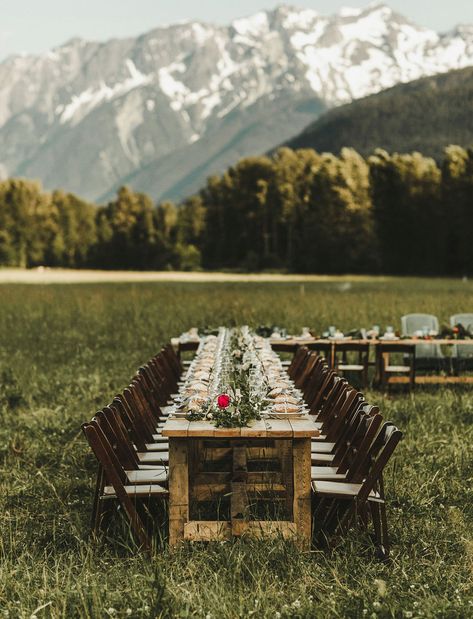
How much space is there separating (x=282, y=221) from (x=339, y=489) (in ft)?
227

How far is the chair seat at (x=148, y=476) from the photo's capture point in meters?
6.10

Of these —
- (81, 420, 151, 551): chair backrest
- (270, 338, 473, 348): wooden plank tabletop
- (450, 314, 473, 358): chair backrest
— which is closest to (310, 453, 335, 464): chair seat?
(81, 420, 151, 551): chair backrest

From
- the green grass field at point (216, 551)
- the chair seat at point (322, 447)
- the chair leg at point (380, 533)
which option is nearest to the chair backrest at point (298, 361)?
the green grass field at point (216, 551)

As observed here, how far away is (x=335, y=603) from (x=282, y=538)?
0.81 m

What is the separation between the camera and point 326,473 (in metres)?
6.39

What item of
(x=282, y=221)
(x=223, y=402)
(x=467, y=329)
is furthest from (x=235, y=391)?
(x=282, y=221)

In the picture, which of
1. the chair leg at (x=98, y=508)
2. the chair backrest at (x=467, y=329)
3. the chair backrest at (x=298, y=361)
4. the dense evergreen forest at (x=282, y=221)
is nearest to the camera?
the chair leg at (x=98, y=508)

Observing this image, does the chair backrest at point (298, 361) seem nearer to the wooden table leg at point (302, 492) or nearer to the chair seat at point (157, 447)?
the chair seat at point (157, 447)

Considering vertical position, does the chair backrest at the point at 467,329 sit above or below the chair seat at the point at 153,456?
above

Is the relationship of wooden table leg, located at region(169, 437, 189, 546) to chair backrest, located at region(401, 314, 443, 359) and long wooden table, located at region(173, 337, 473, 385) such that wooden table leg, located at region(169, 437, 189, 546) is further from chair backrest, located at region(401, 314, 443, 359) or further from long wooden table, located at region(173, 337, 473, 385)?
chair backrest, located at region(401, 314, 443, 359)

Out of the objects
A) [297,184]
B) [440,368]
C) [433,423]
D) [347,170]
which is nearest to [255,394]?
[433,423]

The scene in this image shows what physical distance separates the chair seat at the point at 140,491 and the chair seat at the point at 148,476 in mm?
128

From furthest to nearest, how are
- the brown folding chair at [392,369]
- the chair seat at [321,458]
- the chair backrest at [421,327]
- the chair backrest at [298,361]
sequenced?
1. the chair backrest at [421,327]
2. the brown folding chair at [392,369]
3. the chair backrest at [298,361]
4. the chair seat at [321,458]

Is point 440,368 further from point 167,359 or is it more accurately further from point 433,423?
point 167,359
